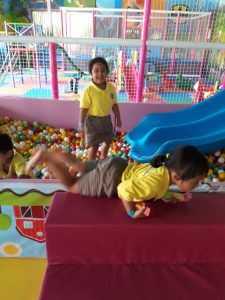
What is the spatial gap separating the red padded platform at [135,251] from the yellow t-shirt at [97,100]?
1.00 m

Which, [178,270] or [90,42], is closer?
[178,270]

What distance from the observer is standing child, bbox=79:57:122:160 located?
2.12 metres

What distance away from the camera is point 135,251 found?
1256 millimetres

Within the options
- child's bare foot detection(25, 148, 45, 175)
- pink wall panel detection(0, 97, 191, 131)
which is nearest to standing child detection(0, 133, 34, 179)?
child's bare foot detection(25, 148, 45, 175)

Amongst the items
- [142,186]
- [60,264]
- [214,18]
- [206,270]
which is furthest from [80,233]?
[214,18]

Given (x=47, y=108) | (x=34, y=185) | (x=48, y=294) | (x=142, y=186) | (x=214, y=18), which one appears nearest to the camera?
(x=48, y=294)

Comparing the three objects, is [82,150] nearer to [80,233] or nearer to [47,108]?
[47,108]

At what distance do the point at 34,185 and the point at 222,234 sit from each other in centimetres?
88

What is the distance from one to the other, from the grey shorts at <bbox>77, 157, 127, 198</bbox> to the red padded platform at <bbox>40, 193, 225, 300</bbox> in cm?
7

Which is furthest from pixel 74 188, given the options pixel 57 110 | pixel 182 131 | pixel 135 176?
pixel 57 110

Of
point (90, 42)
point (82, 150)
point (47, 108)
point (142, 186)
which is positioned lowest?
point (82, 150)

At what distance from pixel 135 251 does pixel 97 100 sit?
47.6 inches

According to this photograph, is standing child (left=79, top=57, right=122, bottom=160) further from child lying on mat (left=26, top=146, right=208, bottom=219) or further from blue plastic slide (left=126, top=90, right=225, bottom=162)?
child lying on mat (left=26, top=146, right=208, bottom=219)

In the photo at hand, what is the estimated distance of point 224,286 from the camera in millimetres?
1146
